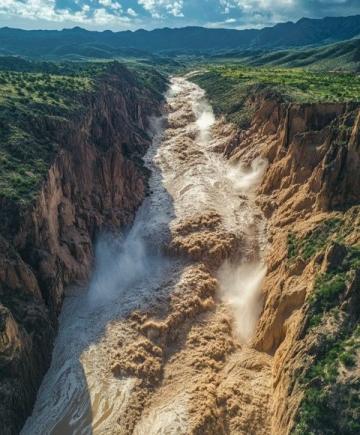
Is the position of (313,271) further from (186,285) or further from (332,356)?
(186,285)

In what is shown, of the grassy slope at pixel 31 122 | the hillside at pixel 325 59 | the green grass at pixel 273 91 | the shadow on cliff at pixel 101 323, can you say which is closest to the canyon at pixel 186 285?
the shadow on cliff at pixel 101 323

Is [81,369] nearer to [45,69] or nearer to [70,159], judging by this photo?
[70,159]

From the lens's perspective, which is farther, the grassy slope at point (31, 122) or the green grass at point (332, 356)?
the grassy slope at point (31, 122)

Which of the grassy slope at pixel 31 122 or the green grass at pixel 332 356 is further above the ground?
the grassy slope at pixel 31 122

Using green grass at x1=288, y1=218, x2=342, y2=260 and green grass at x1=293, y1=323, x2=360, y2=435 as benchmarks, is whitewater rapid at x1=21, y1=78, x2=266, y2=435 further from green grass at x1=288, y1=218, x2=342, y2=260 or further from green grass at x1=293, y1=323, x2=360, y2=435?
green grass at x1=293, y1=323, x2=360, y2=435

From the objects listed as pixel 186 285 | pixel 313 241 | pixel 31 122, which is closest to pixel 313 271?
pixel 313 241

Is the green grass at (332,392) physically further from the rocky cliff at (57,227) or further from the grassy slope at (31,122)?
the grassy slope at (31,122)

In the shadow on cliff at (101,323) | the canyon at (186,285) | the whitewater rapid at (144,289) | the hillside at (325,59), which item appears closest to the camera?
the canyon at (186,285)
